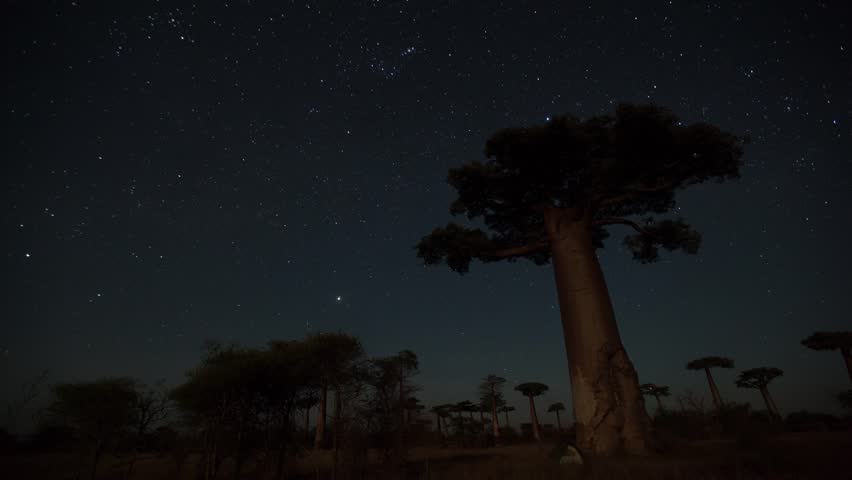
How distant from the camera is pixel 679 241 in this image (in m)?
13.9

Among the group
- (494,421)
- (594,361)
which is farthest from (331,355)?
(494,421)

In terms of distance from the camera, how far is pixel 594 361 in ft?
34.9

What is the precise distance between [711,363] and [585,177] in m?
34.9

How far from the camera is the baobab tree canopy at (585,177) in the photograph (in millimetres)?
12000

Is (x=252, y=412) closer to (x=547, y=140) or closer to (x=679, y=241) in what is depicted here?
(x=547, y=140)

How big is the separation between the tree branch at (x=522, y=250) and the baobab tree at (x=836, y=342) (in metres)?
31.3

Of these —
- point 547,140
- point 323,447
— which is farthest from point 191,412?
point 547,140

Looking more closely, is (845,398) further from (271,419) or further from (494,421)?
(271,419)

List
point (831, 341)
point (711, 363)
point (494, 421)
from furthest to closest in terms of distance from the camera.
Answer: point (494, 421)
point (711, 363)
point (831, 341)

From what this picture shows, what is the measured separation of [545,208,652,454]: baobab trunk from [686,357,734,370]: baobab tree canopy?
114ft

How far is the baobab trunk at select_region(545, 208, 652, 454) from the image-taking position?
988 cm

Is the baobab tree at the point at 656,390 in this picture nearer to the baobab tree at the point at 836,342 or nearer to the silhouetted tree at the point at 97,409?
the baobab tree at the point at 836,342

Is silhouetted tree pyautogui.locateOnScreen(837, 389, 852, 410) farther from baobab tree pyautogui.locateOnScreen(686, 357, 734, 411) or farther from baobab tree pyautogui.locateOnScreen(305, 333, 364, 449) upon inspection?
baobab tree pyautogui.locateOnScreen(305, 333, 364, 449)

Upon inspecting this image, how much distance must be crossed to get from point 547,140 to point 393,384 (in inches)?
394
